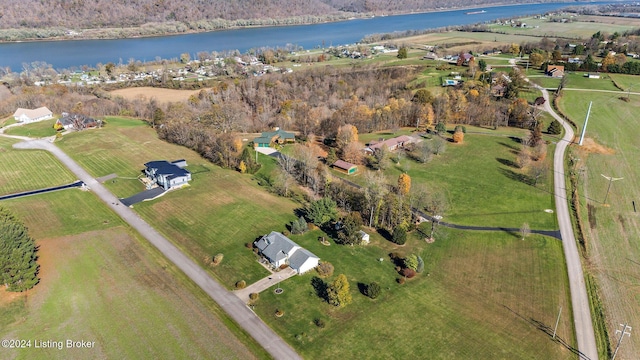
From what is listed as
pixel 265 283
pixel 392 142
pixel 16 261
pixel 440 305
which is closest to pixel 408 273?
pixel 440 305

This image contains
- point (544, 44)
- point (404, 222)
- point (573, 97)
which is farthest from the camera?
point (544, 44)

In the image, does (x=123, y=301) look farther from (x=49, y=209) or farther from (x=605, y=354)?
(x=605, y=354)

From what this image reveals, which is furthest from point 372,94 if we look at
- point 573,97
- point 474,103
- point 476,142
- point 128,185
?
point 128,185

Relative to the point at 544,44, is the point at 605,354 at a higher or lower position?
lower

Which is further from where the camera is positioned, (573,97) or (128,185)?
(573,97)

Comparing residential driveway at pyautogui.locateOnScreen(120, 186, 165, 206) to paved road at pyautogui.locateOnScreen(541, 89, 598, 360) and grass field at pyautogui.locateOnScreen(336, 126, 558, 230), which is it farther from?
paved road at pyautogui.locateOnScreen(541, 89, 598, 360)

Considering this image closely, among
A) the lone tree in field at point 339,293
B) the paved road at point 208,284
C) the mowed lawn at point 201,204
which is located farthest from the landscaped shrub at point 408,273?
the paved road at point 208,284

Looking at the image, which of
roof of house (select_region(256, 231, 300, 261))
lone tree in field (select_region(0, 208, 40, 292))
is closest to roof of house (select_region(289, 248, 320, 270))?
roof of house (select_region(256, 231, 300, 261))
